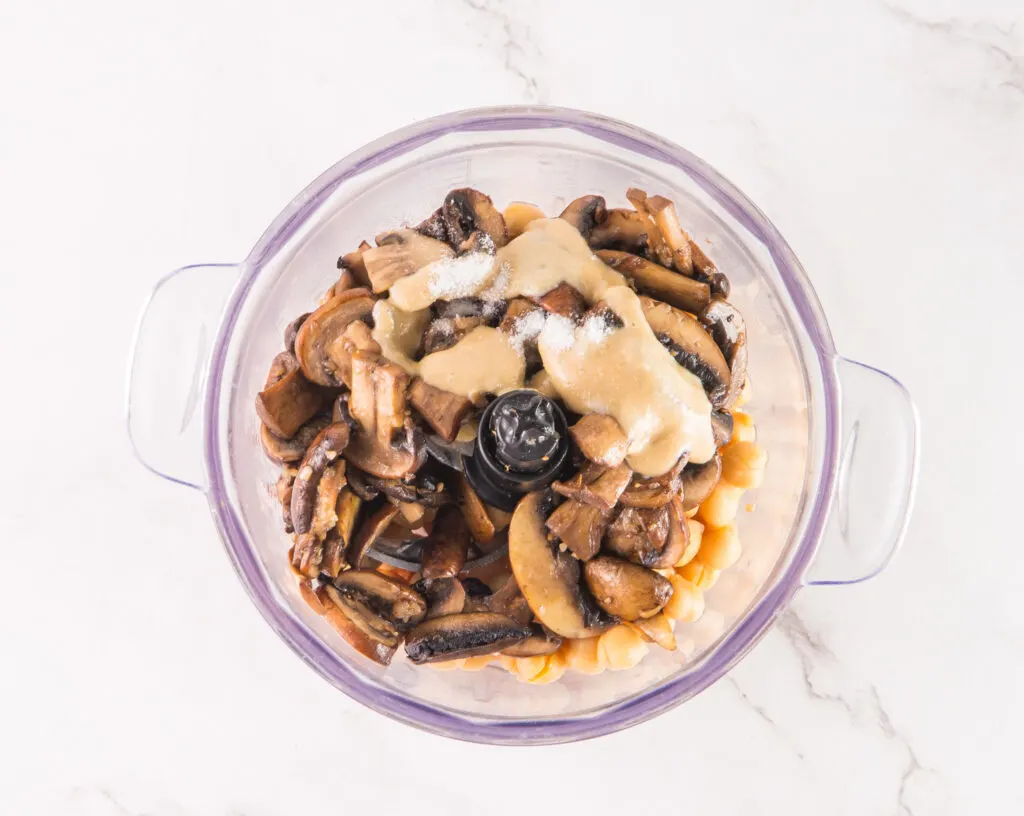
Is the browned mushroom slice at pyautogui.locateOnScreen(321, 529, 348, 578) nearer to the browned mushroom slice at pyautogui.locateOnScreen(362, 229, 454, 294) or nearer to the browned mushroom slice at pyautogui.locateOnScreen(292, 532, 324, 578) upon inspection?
the browned mushroom slice at pyautogui.locateOnScreen(292, 532, 324, 578)

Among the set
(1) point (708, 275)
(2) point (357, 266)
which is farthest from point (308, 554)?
(1) point (708, 275)

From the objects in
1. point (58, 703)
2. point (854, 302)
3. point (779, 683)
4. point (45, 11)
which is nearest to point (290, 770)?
point (58, 703)

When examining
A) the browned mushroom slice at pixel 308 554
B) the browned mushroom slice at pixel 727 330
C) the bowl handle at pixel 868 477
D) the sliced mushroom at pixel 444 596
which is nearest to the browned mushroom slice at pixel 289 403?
the browned mushroom slice at pixel 308 554

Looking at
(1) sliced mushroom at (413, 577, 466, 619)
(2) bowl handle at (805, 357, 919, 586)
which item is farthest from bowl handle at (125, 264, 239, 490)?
(2) bowl handle at (805, 357, 919, 586)

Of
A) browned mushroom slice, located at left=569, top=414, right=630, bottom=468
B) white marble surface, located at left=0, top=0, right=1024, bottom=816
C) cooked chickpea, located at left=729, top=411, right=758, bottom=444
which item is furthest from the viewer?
white marble surface, located at left=0, top=0, right=1024, bottom=816

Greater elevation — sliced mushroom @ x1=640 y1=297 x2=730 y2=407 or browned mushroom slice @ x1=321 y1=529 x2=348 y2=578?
sliced mushroom @ x1=640 y1=297 x2=730 y2=407

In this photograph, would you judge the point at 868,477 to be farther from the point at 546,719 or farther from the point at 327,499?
the point at 327,499
